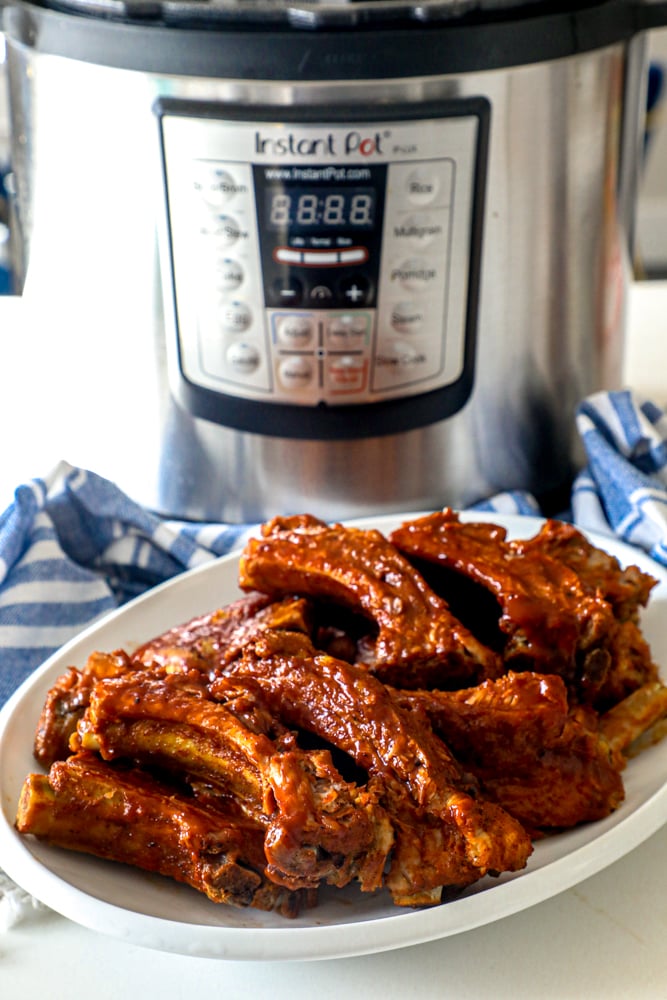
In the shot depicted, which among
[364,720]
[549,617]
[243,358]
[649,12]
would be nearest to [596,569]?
[549,617]

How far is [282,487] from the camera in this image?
35.5 inches

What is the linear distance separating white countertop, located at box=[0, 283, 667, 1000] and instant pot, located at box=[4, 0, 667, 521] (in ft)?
1.28

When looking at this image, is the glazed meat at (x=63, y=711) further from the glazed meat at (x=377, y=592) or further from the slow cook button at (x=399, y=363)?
the slow cook button at (x=399, y=363)

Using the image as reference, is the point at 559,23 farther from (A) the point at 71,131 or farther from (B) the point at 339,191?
(A) the point at 71,131

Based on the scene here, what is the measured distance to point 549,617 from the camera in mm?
635

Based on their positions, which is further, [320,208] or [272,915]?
[320,208]

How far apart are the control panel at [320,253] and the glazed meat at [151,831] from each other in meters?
0.38

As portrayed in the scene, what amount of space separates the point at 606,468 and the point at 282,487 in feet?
0.79

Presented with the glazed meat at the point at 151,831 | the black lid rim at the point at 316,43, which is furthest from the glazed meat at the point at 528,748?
the black lid rim at the point at 316,43

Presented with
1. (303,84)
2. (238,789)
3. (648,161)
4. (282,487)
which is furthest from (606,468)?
(648,161)

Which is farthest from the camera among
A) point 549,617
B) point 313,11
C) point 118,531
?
point 118,531

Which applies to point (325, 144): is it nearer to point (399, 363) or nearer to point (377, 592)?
point (399, 363)

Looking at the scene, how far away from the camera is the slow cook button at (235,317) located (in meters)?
0.84

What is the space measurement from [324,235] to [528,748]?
0.39m
